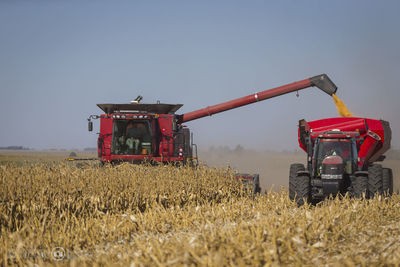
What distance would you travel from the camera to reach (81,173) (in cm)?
851

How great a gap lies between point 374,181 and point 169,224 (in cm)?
500

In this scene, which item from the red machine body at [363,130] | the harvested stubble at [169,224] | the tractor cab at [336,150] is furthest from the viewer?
the red machine body at [363,130]

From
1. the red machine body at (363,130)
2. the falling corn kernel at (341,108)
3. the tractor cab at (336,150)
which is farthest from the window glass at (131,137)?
the falling corn kernel at (341,108)

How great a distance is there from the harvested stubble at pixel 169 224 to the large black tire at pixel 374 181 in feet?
1.47

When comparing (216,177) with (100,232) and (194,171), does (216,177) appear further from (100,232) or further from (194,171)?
(100,232)

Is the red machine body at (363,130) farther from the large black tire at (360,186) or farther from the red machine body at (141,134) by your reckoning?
the red machine body at (141,134)

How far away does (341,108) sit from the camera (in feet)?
43.5

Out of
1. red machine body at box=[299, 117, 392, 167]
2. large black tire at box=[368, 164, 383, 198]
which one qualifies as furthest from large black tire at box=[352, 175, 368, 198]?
red machine body at box=[299, 117, 392, 167]

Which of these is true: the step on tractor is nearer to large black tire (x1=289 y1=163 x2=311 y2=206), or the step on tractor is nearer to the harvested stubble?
the harvested stubble

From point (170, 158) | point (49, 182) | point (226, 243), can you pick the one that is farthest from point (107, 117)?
point (226, 243)

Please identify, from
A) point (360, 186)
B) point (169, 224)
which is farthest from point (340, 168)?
point (169, 224)

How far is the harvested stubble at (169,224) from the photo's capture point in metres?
4.09

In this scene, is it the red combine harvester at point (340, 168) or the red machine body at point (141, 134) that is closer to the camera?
the red combine harvester at point (340, 168)

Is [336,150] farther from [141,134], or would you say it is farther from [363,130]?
[141,134]
